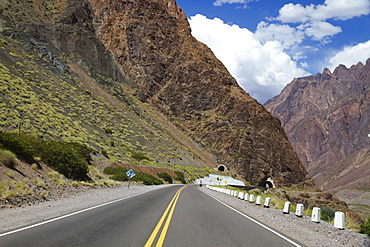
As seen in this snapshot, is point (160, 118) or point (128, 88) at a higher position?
point (128, 88)

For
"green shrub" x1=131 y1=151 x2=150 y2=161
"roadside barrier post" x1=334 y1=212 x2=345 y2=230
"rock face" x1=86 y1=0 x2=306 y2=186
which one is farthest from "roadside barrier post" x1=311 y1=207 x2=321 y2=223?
"rock face" x1=86 y1=0 x2=306 y2=186

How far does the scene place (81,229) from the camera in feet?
25.9

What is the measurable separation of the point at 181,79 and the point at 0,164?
93383 mm

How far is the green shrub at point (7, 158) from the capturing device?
48.2ft

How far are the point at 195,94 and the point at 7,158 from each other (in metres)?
91.7

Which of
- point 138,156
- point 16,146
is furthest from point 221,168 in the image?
point 16,146

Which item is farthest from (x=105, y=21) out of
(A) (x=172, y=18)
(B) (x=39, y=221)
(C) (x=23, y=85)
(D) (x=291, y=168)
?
(B) (x=39, y=221)

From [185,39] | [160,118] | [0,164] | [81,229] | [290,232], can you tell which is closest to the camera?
[81,229]

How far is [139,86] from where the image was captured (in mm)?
98375

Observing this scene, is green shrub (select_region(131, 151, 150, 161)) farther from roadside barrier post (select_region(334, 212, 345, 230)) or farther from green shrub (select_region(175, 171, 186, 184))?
roadside barrier post (select_region(334, 212, 345, 230))

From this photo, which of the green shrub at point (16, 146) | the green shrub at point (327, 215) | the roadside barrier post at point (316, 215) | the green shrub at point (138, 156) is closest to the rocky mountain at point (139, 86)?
the green shrub at point (138, 156)

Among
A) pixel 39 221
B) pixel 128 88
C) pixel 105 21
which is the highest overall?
pixel 105 21

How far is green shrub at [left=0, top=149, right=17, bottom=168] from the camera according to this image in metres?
14.7

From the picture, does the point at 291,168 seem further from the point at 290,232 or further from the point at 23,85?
the point at 290,232
